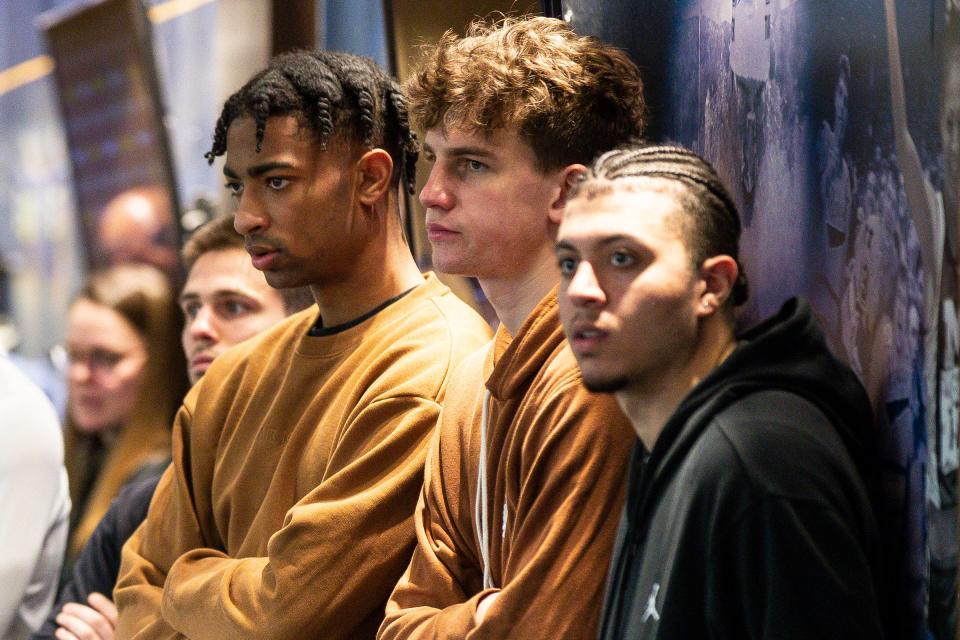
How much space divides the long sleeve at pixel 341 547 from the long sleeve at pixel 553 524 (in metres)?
0.25

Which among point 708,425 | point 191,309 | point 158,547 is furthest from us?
point 191,309

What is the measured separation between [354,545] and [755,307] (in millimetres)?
818

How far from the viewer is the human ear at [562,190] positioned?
2.55 m

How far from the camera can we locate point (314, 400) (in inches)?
120

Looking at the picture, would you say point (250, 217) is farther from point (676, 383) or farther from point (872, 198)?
point (872, 198)

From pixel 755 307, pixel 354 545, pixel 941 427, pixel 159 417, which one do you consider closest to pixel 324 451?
pixel 354 545

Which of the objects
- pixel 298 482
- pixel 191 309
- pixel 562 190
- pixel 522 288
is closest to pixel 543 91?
pixel 562 190

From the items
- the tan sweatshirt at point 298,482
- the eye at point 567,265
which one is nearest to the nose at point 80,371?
the tan sweatshirt at point 298,482

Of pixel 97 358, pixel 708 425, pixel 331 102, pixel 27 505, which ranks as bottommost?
pixel 27 505

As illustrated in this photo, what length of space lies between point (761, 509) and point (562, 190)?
2.67 ft

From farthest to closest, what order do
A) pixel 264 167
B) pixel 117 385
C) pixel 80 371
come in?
1. pixel 80 371
2. pixel 117 385
3. pixel 264 167

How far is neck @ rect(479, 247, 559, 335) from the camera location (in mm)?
2586

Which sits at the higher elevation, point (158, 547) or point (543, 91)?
point (543, 91)

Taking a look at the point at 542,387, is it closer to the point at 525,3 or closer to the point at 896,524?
the point at 896,524
